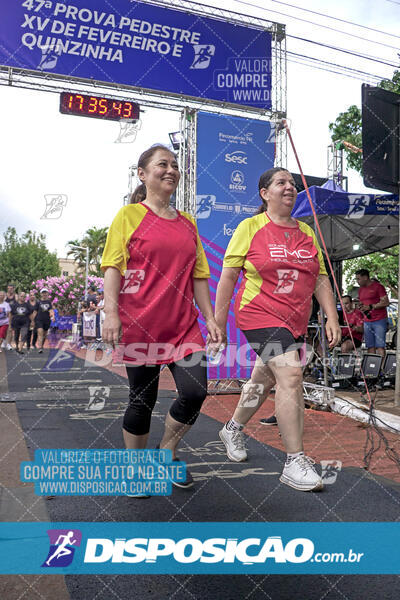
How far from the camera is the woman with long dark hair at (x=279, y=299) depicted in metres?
3.06

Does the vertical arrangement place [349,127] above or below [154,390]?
above

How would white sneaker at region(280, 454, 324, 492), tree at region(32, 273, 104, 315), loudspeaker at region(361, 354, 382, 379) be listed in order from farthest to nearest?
tree at region(32, 273, 104, 315) < loudspeaker at region(361, 354, 382, 379) < white sneaker at region(280, 454, 324, 492)

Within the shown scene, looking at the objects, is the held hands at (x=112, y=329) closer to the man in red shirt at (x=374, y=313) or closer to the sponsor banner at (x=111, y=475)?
the sponsor banner at (x=111, y=475)

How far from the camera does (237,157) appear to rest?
7188 mm

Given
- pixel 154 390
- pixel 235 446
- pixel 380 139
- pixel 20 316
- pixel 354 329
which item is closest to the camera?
pixel 154 390

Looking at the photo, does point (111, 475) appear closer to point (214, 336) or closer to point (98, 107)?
point (214, 336)

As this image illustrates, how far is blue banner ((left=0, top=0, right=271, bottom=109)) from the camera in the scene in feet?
24.8

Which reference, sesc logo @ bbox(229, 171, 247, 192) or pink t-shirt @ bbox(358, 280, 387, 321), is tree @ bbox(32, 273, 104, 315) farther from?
sesc logo @ bbox(229, 171, 247, 192)

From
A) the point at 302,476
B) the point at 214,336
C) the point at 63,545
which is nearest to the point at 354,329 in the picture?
the point at 302,476

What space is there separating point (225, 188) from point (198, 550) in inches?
220

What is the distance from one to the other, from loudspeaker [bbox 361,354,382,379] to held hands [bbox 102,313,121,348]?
5958 mm

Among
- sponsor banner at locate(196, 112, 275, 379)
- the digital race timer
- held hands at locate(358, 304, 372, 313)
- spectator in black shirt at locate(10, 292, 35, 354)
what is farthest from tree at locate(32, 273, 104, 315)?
sponsor banner at locate(196, 112, 275, 379)

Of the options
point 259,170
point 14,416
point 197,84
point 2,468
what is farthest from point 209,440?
point 197,84

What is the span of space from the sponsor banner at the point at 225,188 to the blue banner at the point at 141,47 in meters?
1.26
